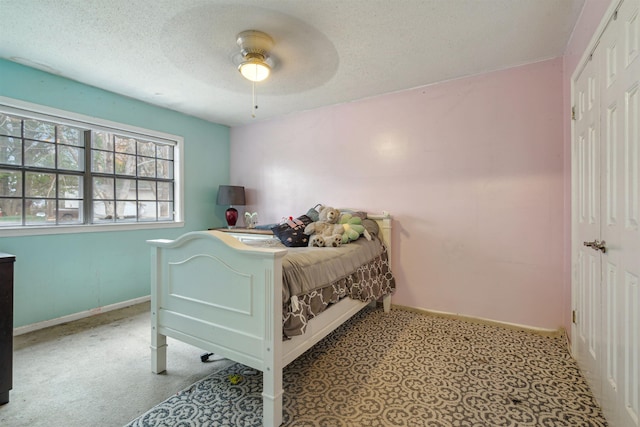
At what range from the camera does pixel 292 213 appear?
3.69 m

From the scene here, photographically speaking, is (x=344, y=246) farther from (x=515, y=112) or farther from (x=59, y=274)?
(x=59, y=274)

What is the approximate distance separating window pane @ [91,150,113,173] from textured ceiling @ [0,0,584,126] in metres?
0.67

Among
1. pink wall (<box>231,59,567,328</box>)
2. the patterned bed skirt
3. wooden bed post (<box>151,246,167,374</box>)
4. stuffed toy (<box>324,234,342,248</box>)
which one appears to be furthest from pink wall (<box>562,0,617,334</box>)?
wooden bed post (<box>151,246,167,374</box>)

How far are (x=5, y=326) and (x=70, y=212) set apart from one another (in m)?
1.60

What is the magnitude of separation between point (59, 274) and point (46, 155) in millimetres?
1114

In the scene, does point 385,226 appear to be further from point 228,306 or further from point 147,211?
point 147,211

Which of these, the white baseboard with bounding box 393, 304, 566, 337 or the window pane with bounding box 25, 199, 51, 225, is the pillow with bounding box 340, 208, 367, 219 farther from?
the window pane with bounding box 25, 199, 51, 225

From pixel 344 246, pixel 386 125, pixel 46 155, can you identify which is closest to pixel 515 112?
pixel 386 125

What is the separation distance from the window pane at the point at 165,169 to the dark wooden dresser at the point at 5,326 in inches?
84.7

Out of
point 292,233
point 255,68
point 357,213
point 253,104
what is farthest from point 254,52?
point 357,213

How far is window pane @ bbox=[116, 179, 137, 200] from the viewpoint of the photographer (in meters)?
3.17

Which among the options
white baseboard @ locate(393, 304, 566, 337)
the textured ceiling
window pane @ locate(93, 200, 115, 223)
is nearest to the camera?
the textured ceiling

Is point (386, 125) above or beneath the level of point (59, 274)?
above

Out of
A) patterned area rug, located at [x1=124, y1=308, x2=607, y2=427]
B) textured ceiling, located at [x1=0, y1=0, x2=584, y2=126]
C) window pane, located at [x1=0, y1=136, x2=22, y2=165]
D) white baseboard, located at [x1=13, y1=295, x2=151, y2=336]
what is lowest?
patterned area rug, located at [x1=124, y1=308, x2=607, y2=427]
